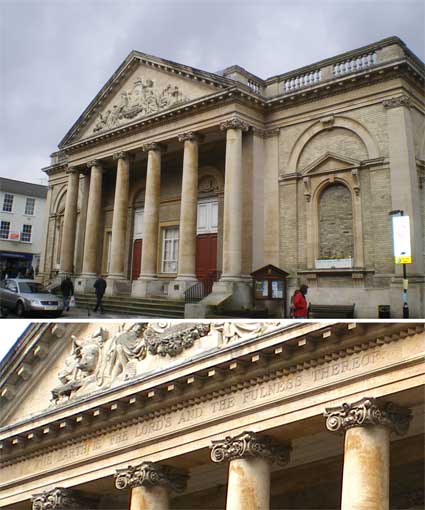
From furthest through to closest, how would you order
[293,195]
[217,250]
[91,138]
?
[91,138], [217,250], [293,195]

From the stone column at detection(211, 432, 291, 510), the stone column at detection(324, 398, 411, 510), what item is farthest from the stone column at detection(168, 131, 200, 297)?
the stone column at detection(324, 398, 411, 510)

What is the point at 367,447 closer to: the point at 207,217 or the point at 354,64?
the point at 354,64

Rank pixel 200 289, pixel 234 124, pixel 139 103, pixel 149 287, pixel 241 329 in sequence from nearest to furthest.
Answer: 1. pixel 241 329
2. pixel 234 124
3. pixel 200 289
4. pixel 149 287
5. pixel 139 103

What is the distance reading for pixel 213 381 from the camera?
463 inches

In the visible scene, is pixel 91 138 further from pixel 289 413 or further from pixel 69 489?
pixel 289 413

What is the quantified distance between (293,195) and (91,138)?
9.47m

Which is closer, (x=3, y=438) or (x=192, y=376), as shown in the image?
(x=192, y=376)

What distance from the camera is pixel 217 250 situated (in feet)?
72.8

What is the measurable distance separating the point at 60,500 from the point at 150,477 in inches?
131

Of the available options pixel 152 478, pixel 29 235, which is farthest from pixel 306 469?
pixel 29 235

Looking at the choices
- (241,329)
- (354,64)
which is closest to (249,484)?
(241,329)

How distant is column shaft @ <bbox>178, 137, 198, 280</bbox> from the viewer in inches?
796

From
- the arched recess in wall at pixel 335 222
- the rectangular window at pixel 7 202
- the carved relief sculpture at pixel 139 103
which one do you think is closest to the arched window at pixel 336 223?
the arched recess in wall at pixel 335 222

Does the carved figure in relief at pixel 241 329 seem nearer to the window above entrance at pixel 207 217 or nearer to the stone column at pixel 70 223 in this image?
the window above entrance at pixel 207 217
